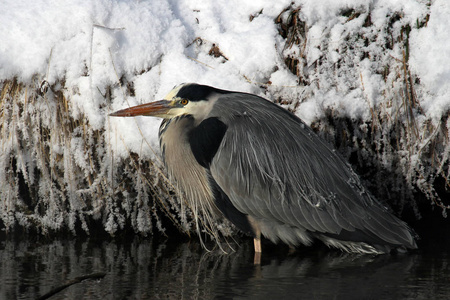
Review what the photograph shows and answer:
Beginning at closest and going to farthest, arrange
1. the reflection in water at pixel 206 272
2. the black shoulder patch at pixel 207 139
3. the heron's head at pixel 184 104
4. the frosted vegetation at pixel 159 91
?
the reflection in water at pixel 206 272 < the black shoulder patch at pixel 207 139 < the heron's head at pixel 184 104 < the frosted vegetation at pixel 159 91

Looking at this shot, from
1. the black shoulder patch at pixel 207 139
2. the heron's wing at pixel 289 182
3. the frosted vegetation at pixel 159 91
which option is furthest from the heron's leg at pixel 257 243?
the black shoulder patch at pixel 207 139

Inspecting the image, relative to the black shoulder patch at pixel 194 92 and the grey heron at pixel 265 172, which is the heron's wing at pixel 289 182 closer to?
the grey heron at pixel 265 172

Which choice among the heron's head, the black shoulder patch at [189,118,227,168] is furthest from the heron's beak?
the black shoulder patch at [189,118,227,168]

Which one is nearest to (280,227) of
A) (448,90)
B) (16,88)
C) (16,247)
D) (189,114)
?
(189,114)

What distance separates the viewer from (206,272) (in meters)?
2.92

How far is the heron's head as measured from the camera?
327 cm

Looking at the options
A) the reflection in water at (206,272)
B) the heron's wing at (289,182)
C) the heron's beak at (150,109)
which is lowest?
the reflection in water at (206,272)

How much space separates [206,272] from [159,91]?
4.07ft

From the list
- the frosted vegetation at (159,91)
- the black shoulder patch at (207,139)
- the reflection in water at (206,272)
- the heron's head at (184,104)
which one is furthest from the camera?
the frosted vegetation at (159,91)

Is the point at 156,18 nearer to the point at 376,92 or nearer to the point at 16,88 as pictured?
the point at 16,88

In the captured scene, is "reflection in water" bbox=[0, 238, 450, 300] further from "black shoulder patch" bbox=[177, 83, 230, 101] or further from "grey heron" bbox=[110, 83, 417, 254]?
"black shoulder patch" bbox=[177, 83, 230, 101]

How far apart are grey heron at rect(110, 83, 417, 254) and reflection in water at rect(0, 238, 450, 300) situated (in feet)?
0.55

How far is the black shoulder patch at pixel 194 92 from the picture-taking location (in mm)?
3264

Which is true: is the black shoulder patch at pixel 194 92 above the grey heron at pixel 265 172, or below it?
above
